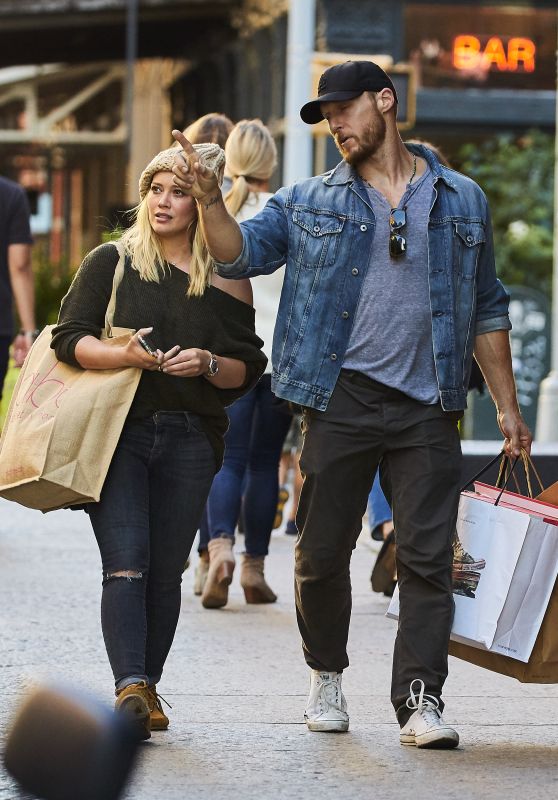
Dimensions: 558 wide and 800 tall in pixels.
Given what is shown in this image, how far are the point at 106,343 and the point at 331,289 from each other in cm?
63

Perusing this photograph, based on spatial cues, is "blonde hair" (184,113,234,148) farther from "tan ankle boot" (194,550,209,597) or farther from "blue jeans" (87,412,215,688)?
"blue jeans" (87,412,215,688)

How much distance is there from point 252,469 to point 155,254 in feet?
8.85

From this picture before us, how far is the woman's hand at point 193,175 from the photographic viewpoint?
412 centimetres

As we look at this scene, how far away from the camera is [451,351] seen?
14.9 feet

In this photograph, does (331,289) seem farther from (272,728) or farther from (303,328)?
(272,728)

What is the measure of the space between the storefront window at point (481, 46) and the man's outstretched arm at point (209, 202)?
1523 cm

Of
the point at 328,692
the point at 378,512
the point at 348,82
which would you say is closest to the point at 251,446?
the point at 378,512

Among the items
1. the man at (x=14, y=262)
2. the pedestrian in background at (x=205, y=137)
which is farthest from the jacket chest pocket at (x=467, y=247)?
the man at (x=14, y=262)

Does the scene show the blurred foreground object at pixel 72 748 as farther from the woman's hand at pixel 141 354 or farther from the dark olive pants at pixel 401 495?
the dark olive pants at pixel 401 495

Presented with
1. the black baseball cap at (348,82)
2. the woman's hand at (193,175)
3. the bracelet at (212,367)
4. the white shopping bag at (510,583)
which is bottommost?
the white shopping bag at (510,583)

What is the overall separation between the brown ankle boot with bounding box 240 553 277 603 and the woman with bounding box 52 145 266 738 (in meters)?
2.51

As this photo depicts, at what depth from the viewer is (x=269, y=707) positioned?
5.05 metres

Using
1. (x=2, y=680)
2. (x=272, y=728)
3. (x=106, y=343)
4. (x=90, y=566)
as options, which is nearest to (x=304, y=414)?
(x=106, y=343)

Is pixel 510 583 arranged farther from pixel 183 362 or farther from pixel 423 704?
pixel 183 362
